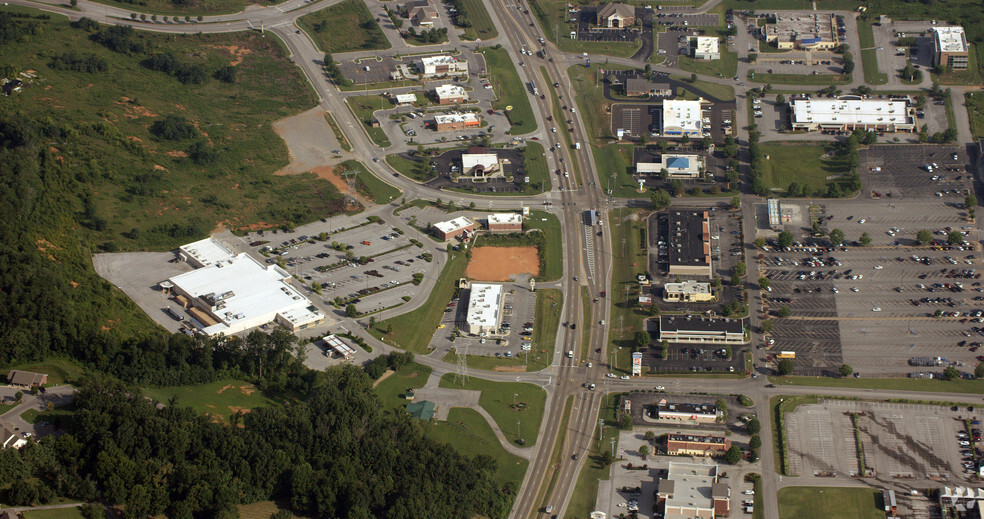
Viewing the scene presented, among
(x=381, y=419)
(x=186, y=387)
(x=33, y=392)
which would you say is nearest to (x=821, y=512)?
(x=381, y=419)

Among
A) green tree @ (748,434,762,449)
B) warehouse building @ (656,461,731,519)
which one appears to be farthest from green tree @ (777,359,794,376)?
warehouse building @ (656,461,731,519)

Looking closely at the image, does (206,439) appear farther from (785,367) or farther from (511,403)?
(785,367)

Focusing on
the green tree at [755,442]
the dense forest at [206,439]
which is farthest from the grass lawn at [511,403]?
the green tree at [755,442]

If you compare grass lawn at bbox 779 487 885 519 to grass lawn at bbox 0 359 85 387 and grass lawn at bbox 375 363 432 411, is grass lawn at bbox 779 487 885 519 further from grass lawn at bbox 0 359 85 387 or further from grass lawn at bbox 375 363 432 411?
grass lawn at bbox 0 359 85 387

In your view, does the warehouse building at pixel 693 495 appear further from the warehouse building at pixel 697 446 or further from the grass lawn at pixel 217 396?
the grass lawn at pixel 217 396

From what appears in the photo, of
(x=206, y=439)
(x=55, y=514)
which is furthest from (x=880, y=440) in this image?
(x=55, y=514)
